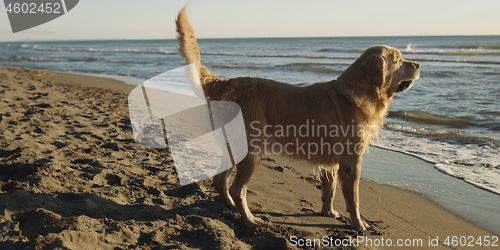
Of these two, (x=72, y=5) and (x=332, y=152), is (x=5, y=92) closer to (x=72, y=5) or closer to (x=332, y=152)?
(x=72, y=5)

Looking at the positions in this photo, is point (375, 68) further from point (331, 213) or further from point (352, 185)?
point (331, 213)

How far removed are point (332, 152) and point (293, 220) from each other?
850 mm

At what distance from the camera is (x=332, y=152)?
3.36 meters

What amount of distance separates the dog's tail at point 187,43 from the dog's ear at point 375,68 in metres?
1.65

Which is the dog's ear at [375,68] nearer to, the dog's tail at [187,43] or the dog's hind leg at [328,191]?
the dog's hind leg at [328,191]

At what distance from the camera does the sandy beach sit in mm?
2539

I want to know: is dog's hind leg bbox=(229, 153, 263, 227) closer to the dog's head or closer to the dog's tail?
the dog's tail

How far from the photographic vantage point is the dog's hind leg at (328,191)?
3627 millimetres

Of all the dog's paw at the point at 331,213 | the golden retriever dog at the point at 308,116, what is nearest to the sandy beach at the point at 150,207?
the dog's paw at the point at 331,213

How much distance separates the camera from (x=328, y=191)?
3641 millimetres

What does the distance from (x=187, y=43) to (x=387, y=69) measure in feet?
7.04

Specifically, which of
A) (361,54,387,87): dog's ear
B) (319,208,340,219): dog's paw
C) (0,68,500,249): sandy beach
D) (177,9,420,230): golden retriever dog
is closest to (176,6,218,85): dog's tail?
(177,9,420,230): golden retriever dog

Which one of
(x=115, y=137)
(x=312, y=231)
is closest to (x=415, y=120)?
(x=312, y=231)

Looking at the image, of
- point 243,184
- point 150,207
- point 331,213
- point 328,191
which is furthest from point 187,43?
point 331,213
